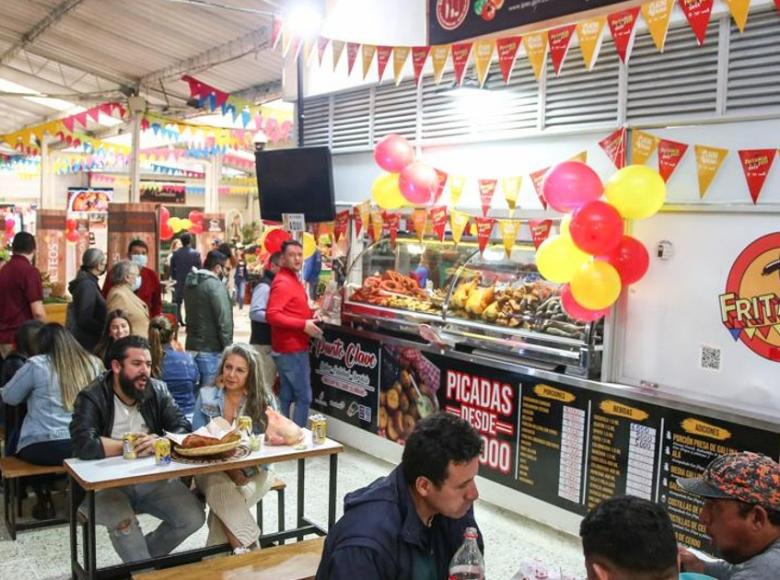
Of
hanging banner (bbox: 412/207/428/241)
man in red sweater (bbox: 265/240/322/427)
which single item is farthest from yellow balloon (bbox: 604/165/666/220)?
man in red sweater (bbox: 265/240/322/427)

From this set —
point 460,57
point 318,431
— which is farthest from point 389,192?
point 318,431

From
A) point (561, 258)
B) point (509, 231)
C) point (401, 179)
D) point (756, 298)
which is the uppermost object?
point (401, 179)

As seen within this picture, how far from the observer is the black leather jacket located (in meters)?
3.83

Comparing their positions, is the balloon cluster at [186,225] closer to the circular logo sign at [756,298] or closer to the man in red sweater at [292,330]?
the man in red sweater at [292,330]

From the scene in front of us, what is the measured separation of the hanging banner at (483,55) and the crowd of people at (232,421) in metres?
2.18

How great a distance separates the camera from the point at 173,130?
16.1 metres

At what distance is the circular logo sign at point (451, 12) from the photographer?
157 inches

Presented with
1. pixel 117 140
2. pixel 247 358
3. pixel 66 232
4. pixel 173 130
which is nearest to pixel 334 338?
pixel 247 358

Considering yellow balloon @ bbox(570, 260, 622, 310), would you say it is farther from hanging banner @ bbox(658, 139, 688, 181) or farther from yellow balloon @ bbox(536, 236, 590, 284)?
hanging banner @ bbox(658, 139, 688, 181)

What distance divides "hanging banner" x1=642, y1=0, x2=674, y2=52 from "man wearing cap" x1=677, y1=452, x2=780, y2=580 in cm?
223

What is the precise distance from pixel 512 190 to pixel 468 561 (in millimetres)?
3435

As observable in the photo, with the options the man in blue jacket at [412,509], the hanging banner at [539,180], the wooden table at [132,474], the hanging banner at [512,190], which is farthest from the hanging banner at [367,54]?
the man in blue jacket at [412,509]

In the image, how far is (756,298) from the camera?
4.16 meters

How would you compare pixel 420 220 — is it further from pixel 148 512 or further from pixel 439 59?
pixel 148 512
